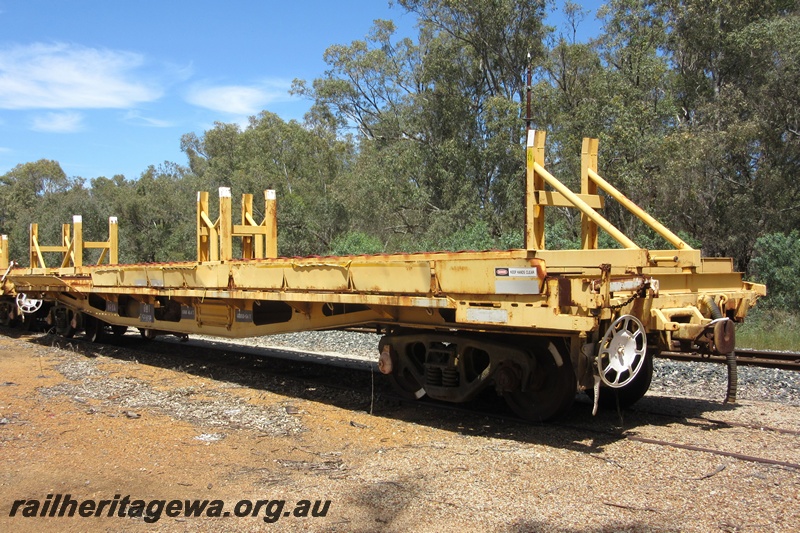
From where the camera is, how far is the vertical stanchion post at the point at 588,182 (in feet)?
23.9

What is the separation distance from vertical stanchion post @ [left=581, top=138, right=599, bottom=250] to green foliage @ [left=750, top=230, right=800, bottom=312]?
12246 mm

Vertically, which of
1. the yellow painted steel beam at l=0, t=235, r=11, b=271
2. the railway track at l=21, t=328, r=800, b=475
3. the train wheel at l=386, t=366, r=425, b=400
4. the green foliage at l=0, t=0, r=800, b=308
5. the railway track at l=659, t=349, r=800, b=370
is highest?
the green foliage at l=0, t=0, r=800, b=308

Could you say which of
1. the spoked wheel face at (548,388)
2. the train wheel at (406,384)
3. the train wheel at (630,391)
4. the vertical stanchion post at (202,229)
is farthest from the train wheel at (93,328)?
the train wheel at (630,391)

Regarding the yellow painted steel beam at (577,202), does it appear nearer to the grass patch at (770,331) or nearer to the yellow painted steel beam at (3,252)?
the grass patch at (770,331)

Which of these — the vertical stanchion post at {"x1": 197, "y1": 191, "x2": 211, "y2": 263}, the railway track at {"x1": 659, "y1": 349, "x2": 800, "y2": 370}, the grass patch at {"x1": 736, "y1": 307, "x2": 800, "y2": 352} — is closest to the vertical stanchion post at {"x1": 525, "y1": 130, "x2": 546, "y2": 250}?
the railway track at {"x1": 659, "y1": 349, "x2": 800, "y2": 370}

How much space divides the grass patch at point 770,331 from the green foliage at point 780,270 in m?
0.55

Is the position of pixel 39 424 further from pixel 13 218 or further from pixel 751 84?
pixel 13 218

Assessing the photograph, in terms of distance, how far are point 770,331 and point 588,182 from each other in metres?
9.92

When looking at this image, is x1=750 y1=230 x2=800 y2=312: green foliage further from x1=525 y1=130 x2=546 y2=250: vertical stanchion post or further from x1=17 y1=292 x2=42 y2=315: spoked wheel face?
x1=17 y1=292 x2=42 y2=315: spoked wheel face

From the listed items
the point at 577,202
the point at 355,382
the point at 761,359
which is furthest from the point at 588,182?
the point at 761,359

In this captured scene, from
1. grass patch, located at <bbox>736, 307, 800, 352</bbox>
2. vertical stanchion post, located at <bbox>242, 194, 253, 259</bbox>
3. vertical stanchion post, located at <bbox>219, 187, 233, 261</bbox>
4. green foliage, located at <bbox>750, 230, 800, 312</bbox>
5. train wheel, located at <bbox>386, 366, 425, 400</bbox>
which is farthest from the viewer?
green foliage, located at <bbox>750, 230, 800, 312</bbox>

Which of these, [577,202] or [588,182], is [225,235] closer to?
[588,182]

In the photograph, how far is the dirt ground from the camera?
4355 millimetres

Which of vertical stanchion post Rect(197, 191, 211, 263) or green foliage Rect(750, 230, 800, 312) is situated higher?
vertical stanchion post Rect(197, 191, 211, 263)
